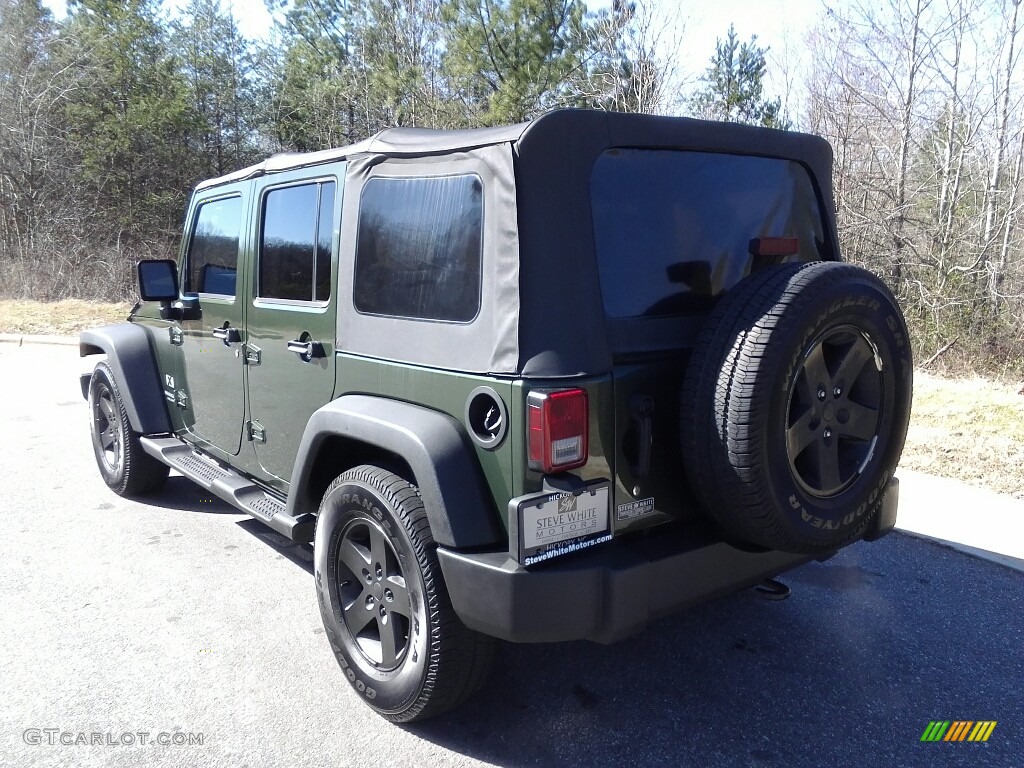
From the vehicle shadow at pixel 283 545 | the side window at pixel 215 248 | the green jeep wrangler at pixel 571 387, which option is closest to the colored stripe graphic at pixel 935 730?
the green jeep wrangler at pixel 571 387

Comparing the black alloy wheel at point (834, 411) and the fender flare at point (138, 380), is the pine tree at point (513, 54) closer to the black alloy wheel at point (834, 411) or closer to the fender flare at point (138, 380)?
the fender flare at point (138, 380)

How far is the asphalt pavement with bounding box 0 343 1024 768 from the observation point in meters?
2.73

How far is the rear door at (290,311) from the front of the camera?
126 inches

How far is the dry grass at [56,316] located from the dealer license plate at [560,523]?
12738 mm

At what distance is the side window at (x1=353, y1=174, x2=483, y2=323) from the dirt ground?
176 inches

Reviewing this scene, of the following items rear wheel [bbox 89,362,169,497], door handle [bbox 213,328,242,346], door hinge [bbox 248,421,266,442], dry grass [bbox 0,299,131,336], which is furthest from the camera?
dry grass [bbox 0,299,131,336]

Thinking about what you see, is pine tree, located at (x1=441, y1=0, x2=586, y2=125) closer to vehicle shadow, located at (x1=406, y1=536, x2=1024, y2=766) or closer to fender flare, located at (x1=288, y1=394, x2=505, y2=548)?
vehicle shadow, located at (x1=406, y1=536, x2=1024, y2=766)

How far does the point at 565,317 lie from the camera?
94.7 inches

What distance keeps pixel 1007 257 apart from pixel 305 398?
31.7ft

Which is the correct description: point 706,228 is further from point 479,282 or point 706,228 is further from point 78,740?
point 78,740

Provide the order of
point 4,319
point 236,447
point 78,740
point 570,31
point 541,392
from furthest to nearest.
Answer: point 570,31 < point 4,319 < point 236,447 < point 78,740 < point 541,392

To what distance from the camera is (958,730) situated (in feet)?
9.31

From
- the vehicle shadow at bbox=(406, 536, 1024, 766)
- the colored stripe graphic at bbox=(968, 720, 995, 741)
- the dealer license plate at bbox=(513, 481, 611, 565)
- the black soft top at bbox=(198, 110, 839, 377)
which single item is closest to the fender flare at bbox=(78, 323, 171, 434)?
the vehicle shadow at bbox=(406, 536, 1024, 766)

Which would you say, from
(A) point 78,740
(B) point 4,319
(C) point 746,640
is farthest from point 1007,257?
(B) point 4,319
